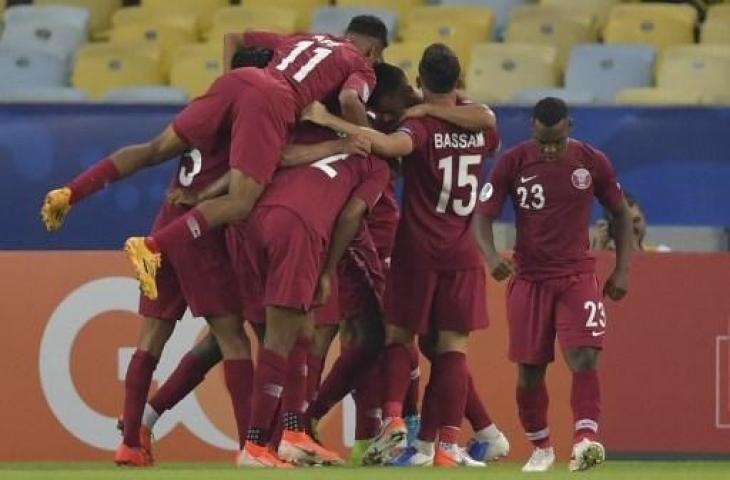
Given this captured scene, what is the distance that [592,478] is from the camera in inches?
411

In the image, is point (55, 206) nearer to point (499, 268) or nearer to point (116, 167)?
point (116, 167)

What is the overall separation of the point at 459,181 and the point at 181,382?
178 centimetres

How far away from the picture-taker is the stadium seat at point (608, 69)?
17125 mm

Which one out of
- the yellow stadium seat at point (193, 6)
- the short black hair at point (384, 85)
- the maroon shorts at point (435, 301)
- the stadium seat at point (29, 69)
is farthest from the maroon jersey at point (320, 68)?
the yellow stadium seat at point (193, 6)

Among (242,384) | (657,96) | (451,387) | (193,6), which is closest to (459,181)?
(451,387)

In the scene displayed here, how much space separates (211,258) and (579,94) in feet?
18.0

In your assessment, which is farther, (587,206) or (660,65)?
(660,65)

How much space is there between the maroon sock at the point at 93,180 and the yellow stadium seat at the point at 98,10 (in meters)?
8.19

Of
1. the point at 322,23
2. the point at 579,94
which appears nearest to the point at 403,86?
the point at 579,94

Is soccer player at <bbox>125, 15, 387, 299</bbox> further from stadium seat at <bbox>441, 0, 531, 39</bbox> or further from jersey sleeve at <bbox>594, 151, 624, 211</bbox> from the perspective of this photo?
stadium seat at <bbox>441, 0, 531, 39</bbox>

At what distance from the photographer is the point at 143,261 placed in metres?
10.8

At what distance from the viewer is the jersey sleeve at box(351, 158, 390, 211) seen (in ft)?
37.2

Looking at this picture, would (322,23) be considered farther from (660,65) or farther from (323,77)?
(323,77)

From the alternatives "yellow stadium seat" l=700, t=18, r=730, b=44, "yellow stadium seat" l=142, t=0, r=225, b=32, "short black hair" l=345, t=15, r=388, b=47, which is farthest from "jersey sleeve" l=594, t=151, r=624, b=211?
"yellow stadium seat" l=142, t=0, r=225, b=32
